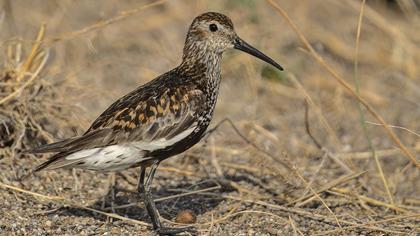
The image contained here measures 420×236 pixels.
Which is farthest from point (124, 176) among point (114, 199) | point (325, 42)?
point (325, 42)

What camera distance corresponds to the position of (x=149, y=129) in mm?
4727

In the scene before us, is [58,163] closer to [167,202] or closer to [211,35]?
[167,202]

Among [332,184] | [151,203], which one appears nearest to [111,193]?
[151,203]

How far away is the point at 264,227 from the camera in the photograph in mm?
5012

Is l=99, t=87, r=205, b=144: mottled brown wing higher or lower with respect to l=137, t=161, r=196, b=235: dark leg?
higher

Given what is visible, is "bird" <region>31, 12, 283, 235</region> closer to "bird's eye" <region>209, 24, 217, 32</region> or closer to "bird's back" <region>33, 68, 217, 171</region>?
"bird's back" <region>33, 68, 217, 171</region>

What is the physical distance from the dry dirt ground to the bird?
1.54 feet

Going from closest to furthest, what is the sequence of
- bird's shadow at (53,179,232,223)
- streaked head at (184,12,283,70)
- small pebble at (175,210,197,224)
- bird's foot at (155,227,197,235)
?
bird's foot at (155,227,197,235) → small pebble at (175,210,197,224) → bird's shadow at (53,179,232,223) → streaked head at (184,12,283,70)

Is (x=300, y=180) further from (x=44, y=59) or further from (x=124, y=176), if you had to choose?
(x=44, y=59)

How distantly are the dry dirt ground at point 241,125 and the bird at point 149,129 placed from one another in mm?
470

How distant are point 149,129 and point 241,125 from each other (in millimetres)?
2171

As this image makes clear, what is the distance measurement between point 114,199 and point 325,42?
457cm

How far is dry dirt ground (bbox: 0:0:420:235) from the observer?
16.8ft

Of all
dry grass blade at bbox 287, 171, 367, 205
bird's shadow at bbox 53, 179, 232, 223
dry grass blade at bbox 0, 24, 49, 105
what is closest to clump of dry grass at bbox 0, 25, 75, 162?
dry grass blade at bbox 0, 24, 49, 105
